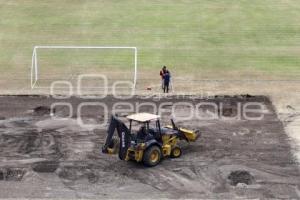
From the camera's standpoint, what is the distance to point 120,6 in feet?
147

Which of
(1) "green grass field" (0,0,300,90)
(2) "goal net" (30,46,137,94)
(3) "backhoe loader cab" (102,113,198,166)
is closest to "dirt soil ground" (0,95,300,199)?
(3) "backhoe loader cab" (102,113,198,166)

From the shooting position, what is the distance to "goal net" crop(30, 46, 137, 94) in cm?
3188

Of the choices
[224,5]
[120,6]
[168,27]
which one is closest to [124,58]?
[168,27]

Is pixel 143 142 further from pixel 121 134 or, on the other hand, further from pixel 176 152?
pixel 176 152

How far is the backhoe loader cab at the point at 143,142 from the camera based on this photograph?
19500 millimetres

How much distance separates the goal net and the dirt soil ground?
214 inches

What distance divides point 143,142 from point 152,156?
0.66 m

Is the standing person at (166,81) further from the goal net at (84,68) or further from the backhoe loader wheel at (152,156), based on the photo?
the backhoe loader wheel at (152,156)

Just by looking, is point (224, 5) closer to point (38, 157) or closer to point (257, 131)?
point (257, 131)

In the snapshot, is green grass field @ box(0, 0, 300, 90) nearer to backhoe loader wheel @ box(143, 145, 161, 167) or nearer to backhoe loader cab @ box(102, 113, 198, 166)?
backhoe loader cab @ box(102, 113, 198, 166)

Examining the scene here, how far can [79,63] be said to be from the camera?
3516 centimetres

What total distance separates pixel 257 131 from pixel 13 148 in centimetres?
1030

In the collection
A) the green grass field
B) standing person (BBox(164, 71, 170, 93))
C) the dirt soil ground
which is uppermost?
the green grass field

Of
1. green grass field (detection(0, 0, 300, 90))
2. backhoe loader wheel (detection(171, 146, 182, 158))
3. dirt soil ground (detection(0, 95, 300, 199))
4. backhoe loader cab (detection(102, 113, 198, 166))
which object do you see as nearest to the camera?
dirt soil ground (detection(0, 95, 300, 199))
